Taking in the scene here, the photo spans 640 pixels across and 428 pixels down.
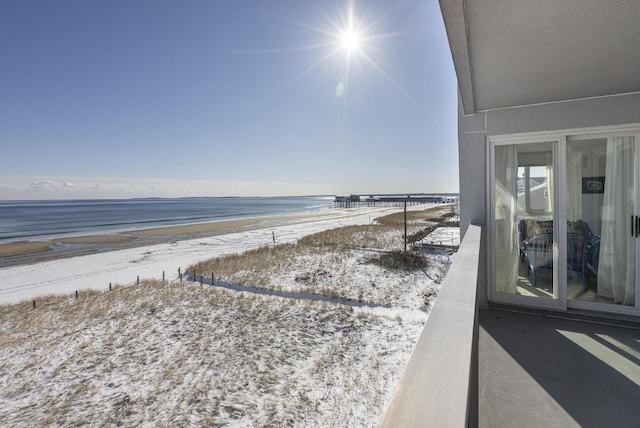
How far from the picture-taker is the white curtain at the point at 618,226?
2846mm

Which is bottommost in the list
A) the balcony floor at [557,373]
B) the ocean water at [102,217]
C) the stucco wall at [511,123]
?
the ocean water at [102,217]

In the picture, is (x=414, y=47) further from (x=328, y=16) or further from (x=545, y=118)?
(x=545, y=118)

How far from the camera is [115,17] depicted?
10008mm

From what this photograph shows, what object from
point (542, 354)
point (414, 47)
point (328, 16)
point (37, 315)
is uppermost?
point (328, 16)

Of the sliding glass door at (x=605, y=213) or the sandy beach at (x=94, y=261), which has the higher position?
the sliding glass door at (x=605, y=213)

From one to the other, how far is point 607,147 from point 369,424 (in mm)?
3779

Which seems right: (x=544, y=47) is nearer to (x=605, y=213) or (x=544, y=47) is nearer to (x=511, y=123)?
(x=511, y=123)

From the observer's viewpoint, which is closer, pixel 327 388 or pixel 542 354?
pixel 542 354

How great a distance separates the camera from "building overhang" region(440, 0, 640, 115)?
4.89 ft

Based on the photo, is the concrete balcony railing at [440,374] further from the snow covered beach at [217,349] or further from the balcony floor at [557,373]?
the snow covered beach at [217,349]

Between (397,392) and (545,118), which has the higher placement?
(545,118)

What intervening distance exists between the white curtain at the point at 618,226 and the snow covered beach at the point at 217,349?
252 cm

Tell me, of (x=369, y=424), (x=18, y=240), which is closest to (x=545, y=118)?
(x=369, y=424)

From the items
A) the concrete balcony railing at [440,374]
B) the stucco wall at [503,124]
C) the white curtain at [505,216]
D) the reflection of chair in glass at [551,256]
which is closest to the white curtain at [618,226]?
the reflection of chair in glass at [551,256]
